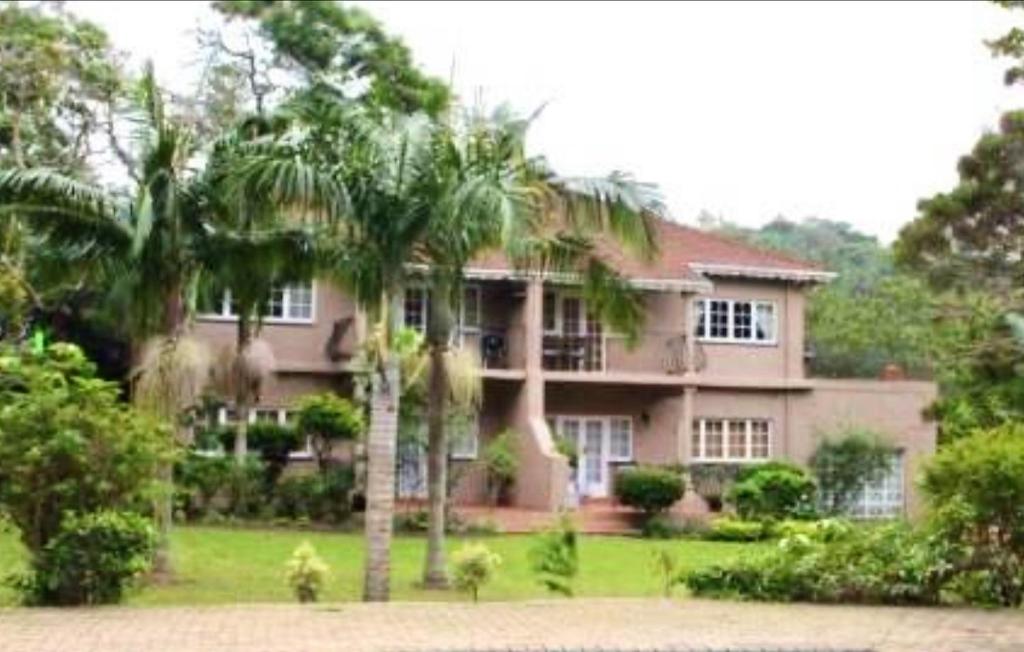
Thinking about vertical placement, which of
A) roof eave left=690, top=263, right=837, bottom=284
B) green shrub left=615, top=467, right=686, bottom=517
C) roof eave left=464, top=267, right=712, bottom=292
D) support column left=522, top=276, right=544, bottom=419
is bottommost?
green shrub left=615, top=467, right=686, bottom=517

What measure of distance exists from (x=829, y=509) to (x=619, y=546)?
10281 mm

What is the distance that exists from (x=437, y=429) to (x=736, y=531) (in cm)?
1412

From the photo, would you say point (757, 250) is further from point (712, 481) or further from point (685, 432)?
point (712, 481)

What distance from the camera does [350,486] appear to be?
31.5 m

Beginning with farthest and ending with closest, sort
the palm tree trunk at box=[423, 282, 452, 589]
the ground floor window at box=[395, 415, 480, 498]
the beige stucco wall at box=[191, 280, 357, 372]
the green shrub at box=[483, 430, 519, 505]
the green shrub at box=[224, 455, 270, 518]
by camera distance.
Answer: the beige stucco wall at box=[191, 280, 357, 372], the green shrub at box=[483, 430, 519, 505], the ground floor window at box=[395, 415, 480, 498], the green shrub at box=[224, 455, 270, 518], the palm tree trunk at box=[423, 282, 452, 589]

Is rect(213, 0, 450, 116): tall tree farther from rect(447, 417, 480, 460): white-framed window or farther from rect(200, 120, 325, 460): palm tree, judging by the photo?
Result: rect(200, 120, 325, 460): palm tree

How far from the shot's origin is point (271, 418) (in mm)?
35500

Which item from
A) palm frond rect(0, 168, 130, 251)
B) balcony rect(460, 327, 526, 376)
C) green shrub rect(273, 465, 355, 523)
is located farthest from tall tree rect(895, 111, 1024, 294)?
palm frond rect(0, 168, 130, 251)

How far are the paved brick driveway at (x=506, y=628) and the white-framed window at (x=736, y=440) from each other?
25.5m

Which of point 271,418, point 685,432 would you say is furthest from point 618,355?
point 271,418

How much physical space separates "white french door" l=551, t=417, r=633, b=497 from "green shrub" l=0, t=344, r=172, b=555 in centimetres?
2520

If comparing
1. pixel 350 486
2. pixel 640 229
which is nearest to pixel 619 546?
pixel 350 486

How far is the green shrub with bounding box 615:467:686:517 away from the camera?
34.3 meters

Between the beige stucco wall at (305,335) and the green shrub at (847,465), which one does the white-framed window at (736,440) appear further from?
the beige stucco wall at (305,335)
